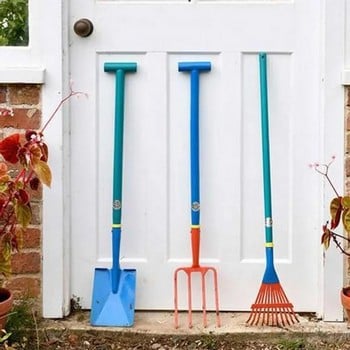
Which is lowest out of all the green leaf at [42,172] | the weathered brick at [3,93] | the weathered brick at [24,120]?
the green leaf at [42,172]

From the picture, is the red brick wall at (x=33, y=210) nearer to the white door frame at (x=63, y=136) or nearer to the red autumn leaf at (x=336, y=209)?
the white door frame at (x=63, y=136)

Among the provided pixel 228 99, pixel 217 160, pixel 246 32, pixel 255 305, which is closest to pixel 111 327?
pixel 255 305

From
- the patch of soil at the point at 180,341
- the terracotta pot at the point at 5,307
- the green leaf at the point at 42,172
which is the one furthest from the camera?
the patch of soil at the point at 180,341

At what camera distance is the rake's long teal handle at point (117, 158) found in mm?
2973

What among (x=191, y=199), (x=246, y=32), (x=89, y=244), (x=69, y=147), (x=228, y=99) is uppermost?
(x=246, y=32)

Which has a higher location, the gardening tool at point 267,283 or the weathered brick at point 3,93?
the weathered brick at point 3,93

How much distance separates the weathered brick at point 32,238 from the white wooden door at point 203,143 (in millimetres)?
157

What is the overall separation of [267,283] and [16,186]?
1046 mm

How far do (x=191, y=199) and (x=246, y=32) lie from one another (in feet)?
2.28

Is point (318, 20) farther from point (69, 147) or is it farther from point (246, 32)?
point (69, 147)

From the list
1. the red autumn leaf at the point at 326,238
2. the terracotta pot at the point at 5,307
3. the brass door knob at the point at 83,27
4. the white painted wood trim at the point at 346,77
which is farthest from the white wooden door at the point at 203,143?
the terracotta pot at the point at 5,307

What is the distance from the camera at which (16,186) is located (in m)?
2.65

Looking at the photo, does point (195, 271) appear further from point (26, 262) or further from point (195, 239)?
point (26, 262)

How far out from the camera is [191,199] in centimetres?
301
